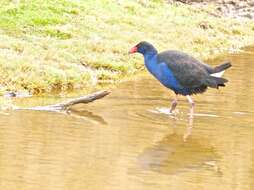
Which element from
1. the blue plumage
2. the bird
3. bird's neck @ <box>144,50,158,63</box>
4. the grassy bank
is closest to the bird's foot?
the bird

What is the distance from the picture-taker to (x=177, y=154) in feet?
37.9

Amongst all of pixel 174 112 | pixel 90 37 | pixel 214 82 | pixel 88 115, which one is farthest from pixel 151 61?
pixel 90 37

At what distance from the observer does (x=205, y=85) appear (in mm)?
14898

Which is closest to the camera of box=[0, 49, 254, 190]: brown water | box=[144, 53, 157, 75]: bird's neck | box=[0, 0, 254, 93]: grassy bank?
box=[0, 49, 254, 190]: brown water

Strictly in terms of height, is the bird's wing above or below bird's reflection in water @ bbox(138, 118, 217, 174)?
above

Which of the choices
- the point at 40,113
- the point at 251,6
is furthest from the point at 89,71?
the point at 251,6

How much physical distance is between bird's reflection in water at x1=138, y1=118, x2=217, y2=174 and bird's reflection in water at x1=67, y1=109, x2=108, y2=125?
48.7 inches

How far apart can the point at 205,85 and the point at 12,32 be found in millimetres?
7778

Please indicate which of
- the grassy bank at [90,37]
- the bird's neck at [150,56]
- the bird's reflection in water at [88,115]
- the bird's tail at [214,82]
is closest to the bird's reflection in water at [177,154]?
the bird's reflection in water at [88,115]

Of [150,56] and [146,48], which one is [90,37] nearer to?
[146,48]

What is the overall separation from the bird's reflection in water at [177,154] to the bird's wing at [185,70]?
189 cm

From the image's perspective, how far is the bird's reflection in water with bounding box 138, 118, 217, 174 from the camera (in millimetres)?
10684

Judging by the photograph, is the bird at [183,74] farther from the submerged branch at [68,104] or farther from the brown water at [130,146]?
the submerged branch at [68,104]

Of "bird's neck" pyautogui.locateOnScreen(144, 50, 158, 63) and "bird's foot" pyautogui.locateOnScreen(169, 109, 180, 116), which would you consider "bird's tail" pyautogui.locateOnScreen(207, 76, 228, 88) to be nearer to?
"bird's foot" pyautogui.locateOnScreen(169, 109, 180, 116)
